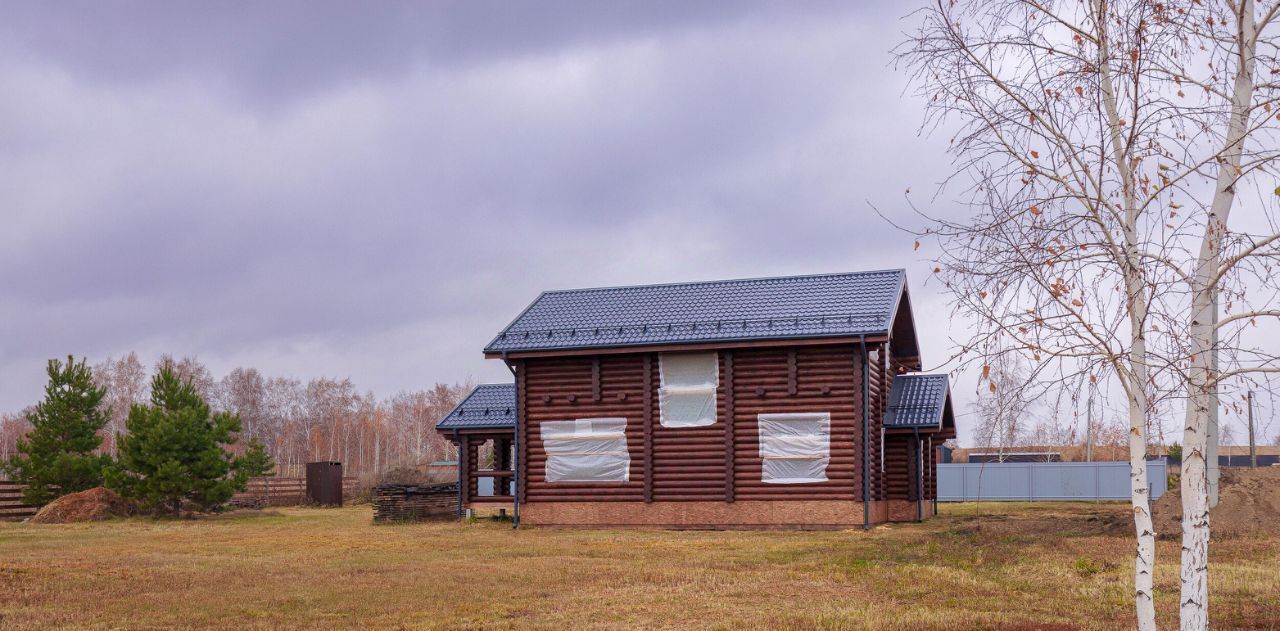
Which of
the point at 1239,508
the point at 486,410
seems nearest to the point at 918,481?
the point at 1239,508

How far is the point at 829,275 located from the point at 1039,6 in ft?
73.1

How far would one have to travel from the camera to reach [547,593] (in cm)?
1437

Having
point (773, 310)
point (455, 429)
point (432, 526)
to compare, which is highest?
point (773, 310)

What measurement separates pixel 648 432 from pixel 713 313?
3602 millimetres

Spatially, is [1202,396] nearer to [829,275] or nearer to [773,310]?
[773,310]

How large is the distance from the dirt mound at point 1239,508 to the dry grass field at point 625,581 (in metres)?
1.89

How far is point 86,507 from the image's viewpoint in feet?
120

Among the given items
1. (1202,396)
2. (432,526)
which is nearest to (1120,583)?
(1202,396)

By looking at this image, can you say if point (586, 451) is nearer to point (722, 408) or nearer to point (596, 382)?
point (596, 382)

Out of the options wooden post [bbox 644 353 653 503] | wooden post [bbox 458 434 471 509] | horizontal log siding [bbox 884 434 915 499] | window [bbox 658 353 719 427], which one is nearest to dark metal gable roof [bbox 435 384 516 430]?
wooden post [bbox 458 434 471 509]

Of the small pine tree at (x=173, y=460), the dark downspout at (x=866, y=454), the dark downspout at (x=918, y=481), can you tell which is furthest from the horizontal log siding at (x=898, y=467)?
the small pine tree at (x=173, y=460)

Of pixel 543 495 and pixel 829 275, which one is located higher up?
pixel 829 275

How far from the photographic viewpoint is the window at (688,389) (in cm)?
2864

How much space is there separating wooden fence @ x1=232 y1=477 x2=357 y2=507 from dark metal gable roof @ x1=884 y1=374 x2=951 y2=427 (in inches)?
1126
